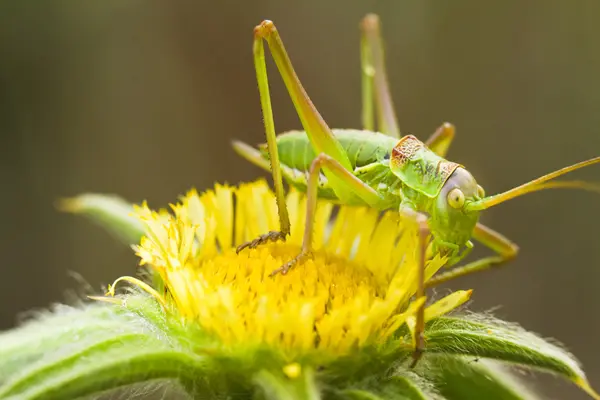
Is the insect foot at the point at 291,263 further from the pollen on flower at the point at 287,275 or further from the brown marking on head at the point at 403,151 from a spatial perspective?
the brown marking on head at the point at 403,151

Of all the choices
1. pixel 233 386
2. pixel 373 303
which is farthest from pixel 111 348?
pixel 373 303

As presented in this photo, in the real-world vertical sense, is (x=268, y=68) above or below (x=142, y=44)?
below

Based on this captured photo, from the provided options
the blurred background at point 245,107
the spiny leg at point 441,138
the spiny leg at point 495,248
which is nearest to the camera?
the spiny leg at point 495,248

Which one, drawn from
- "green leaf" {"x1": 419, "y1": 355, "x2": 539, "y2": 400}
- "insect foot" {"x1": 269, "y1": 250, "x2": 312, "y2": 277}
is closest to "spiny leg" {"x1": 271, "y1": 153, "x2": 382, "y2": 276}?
"insect foot" {"x1": 269, "y1": 250, "x2": 312, "y2": 277}

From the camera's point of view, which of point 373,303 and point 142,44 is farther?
point 142,44

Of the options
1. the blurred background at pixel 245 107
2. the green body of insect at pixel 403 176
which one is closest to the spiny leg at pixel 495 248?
the green body of insect at pixel 403 176

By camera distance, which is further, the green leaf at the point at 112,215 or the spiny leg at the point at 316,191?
the green leaf at the point at 112,215

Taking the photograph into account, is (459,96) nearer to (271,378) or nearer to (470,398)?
(470,398)
